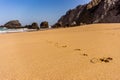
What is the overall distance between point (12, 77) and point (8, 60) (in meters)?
1.13

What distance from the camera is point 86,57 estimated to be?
4.11 m

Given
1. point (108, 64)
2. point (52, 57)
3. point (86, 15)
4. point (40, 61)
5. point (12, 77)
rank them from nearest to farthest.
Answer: point (12, 77)
point (108, 64)
point (40, 61)
point (52, 57)
point (86, 15)

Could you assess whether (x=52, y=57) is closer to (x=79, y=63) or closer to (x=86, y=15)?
(x=79, y=63)

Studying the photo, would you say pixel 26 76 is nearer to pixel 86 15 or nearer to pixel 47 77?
pixel 47 77

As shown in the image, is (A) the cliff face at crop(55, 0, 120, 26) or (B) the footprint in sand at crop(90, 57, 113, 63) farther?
(A) the cliff face at crop(55, 0, 120, 26)

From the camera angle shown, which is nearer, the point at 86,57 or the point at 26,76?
the point at 26,76

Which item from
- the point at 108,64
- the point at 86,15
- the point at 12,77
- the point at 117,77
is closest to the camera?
the point at 117,77

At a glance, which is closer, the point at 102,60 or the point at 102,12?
the point at 102,60

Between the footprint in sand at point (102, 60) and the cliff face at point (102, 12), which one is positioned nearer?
the footprint in sand at point (102, 60)

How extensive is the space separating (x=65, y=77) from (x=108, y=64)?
0.84m

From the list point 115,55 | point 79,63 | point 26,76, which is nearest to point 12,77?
point 26,76

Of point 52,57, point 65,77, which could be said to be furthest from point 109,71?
point 52,57

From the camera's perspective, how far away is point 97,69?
3252 mm

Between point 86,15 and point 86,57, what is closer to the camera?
point 86,57
